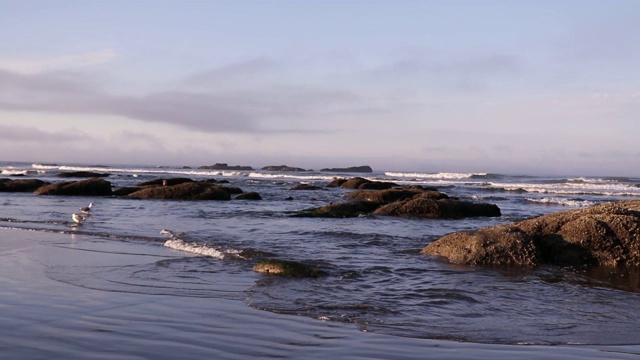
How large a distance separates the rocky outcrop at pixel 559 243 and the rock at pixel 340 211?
863 cm

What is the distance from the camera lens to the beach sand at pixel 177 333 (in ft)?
17.7

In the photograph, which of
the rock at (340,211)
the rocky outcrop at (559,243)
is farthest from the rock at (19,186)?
the rocky outcrop at (559,243)

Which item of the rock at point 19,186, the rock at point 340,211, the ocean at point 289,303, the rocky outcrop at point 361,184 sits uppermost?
the rocky outcrop at point 361,184

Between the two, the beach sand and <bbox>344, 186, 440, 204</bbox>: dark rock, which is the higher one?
<bbox>344, 186, 440, 204</bbox>: dark rock

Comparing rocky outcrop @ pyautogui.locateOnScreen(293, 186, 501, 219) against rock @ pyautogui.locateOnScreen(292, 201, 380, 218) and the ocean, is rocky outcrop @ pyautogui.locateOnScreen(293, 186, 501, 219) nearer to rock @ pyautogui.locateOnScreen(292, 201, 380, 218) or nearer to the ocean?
rock @ pyautogui.locateOnScreen(292, 201, 380, 218)

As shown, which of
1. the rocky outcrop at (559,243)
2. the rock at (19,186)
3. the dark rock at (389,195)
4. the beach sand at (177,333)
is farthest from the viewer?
the rock at (19,186)

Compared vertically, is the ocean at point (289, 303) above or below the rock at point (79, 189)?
below

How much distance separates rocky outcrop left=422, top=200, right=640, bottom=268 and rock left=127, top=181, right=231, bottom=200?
17.7 metres

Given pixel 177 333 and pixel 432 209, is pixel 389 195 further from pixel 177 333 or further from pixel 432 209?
pixel 177 333

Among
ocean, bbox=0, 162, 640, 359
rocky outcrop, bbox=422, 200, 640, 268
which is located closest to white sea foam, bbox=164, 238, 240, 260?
ocean, bbox=0, 162, 640, 359

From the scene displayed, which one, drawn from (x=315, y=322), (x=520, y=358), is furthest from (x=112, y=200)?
(x=520, y=358)

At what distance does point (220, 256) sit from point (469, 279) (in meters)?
A: 4.41

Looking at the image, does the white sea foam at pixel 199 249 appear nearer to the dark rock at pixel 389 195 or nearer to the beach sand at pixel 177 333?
the beach sand at pixel 177 333

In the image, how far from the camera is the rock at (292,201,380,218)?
66.5 feet
